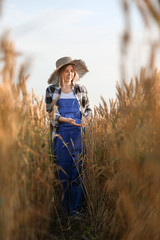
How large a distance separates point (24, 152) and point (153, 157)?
2.80ft

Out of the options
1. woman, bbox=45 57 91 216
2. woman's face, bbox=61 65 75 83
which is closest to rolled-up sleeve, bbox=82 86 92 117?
woman, bbox=45 57 91 216

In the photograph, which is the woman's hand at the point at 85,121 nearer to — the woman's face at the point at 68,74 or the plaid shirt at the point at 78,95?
the plaid shirt at the point at 78,95

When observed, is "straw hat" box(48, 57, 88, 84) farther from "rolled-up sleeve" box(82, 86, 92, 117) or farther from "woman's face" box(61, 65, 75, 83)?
"rolled-up sleeve" box(82, 86, 92, 117)

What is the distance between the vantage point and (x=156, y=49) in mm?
1714

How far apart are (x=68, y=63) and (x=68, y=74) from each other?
0.15m

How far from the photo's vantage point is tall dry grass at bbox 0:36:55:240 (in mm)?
1645

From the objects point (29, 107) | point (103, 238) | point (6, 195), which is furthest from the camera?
point (103, 238)

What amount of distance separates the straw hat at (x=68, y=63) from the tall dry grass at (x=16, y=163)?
156 centimetres

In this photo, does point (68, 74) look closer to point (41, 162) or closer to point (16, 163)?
point (41, 162)

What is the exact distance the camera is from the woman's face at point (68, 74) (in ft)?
11.4

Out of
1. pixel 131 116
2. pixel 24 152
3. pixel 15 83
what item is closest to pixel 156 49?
pixel 131 116

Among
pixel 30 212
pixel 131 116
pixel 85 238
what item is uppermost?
pixel 131 116

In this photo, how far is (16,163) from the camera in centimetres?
172

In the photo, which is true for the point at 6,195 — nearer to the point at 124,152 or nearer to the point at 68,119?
the point at 124,152
